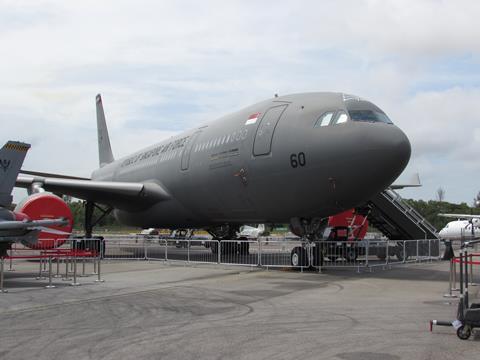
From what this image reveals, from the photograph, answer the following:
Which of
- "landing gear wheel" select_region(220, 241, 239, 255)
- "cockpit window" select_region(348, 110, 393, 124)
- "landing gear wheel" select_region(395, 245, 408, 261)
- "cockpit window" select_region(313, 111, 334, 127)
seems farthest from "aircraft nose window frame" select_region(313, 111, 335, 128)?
"landing gear wheel" select_region(395, 245, 408, 261)

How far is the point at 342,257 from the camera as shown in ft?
55.5

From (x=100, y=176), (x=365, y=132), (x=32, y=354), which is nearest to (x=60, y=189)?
(x=100, y=176)

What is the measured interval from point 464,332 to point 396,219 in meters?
16.4

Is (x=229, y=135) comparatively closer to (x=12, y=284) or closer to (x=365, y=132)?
(x=365, y=132)

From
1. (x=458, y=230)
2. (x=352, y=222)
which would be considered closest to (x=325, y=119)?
(x=352, y=222)

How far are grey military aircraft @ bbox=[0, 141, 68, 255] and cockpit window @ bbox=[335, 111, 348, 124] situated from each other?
6.71 meters

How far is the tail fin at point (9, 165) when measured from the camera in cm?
1326

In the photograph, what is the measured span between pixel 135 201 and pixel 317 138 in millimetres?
10729

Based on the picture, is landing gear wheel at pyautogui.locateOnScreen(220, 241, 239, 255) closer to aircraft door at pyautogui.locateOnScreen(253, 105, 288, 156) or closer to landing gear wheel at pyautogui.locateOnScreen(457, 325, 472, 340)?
aircraft door at pyautogui.locateOnScreen(253, 105, 288, 156)

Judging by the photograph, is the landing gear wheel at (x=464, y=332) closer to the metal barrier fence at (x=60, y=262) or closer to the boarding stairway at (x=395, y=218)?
the metal barrier fence at (x=60, y=262)

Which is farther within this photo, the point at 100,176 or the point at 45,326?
the point at 100,176

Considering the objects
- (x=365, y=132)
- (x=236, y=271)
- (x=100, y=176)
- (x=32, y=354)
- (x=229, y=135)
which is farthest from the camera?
(x=100, y=176)

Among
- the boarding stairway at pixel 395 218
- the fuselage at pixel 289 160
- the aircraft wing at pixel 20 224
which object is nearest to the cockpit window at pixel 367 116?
the fuselage at pixel 289 160

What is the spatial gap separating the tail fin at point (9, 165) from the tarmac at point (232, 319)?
6.78 ft
